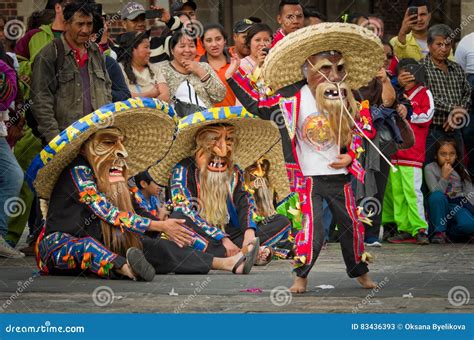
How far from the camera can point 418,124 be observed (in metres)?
13.7

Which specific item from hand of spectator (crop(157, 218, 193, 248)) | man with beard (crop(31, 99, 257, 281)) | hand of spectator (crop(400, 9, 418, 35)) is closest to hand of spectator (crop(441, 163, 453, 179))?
hand of spectator (crop(400, 9, 418, 35))

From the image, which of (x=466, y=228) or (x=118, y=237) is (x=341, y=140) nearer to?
(x=118, y=237)

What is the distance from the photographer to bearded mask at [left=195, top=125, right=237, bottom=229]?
37.1ft

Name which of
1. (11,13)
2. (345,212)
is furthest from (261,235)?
(11,13)

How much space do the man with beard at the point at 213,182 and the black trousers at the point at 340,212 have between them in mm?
1766

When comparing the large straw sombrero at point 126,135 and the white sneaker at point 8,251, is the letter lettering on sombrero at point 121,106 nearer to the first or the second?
the large straw sombrero at point 126,135

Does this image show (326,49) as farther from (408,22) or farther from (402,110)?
(408,22)

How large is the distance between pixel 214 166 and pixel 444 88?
3.34 m

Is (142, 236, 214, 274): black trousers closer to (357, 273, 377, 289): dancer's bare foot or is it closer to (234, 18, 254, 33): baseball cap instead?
(357, 273, 377, 289): dancer's bare foot

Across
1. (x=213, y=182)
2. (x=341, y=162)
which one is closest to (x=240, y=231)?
(x=213, y=182)

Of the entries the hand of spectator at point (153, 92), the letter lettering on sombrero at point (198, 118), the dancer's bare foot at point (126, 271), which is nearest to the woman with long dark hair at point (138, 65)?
the hand of spectator at point (153, 92)

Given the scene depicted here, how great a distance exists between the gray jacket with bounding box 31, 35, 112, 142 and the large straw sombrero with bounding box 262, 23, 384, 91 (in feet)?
8.60

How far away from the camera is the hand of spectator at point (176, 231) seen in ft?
34.9

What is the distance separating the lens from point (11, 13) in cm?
1891
